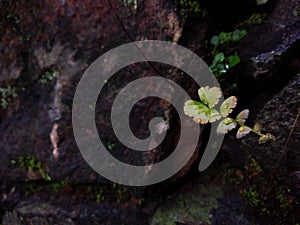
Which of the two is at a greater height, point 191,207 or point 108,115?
point 108,115

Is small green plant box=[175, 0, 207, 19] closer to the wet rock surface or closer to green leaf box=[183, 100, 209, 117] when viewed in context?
the wet rock surface

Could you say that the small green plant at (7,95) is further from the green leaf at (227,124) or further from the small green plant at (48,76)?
the green leaf at (227,124)

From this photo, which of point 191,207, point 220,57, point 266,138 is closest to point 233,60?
point 220,57

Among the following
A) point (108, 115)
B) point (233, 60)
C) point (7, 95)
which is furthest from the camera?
point (7, 95)

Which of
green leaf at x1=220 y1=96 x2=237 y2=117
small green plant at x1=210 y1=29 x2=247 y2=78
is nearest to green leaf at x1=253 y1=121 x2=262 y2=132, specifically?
green leaf at x1=220 y1=96 x2=237 y2=117

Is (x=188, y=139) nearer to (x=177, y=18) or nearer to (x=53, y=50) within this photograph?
(x=177, y=18)

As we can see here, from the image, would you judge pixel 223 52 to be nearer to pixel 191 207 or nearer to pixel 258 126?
pixel 258 126

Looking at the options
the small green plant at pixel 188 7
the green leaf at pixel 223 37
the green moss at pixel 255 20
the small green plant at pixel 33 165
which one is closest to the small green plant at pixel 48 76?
the small green plant at pixel 33 165
